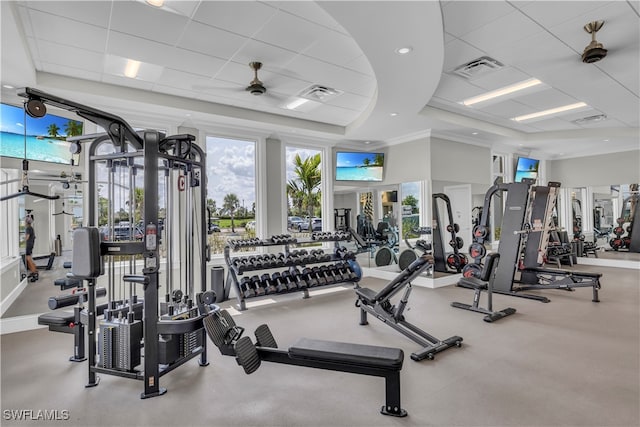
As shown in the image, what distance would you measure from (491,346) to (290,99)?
403 centimetres

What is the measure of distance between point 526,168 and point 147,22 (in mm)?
8945

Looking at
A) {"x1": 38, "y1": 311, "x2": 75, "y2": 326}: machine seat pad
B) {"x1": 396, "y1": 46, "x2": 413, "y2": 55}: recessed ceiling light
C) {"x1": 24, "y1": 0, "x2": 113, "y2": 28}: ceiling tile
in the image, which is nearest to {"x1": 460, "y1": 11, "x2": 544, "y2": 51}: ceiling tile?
{"x1": 396, "y1": 46, "x2": 413, "y2": 55}: recessed ceiling light

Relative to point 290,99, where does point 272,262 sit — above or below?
below

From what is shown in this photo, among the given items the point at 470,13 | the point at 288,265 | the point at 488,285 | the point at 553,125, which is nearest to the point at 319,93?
the point at 470,13

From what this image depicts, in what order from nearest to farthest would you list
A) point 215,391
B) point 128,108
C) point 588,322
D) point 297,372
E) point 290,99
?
1. point 215,391
2. point 297,372
3. point 588,322
4. point 128,108
5. point 290,99

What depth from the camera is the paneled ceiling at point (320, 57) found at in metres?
2.93

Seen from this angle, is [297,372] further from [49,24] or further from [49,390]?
[49,24]

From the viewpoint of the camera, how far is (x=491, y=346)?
3377 millimetres

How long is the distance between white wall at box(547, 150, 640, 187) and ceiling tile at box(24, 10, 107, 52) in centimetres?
1036

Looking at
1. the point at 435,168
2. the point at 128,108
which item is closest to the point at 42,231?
the point at 128,108

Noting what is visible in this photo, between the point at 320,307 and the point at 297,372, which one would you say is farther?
the point at 320,307

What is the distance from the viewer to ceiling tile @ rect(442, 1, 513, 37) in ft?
9.57

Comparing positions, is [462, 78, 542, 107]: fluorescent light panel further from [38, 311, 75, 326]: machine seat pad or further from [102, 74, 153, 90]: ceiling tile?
[38, 311, 75, 326]: machine seat pad

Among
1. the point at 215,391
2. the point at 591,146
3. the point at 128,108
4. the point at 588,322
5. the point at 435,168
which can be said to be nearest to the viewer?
the point at 215,391
